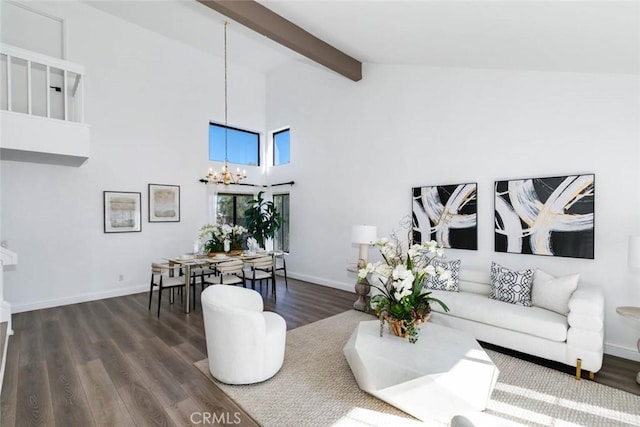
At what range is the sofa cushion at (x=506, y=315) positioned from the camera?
304cm

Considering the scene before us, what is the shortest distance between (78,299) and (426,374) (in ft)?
19.3

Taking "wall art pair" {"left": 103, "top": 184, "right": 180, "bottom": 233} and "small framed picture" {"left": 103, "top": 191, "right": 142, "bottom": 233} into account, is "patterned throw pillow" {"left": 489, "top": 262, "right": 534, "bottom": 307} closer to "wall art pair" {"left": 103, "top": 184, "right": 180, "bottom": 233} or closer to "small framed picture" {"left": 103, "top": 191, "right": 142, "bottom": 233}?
"wall art pair" {"left": 103, "top": 184, "right": 180, "bottom": 233}

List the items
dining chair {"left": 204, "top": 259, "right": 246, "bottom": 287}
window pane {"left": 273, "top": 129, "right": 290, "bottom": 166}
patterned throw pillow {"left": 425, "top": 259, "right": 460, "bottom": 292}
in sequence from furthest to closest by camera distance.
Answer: window pane {"left": 273, "top": 129, "right": 290, "bottom": 166}, dining chair {"left": 204, "top": 259, "right": 246, "bottom": 287}, patterned throw pillow {"left": 425, "top": 259, "right": 460, "bottom": 292}

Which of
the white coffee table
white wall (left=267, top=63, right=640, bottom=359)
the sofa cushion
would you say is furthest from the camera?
white wall (left=267, top=63, right=640, bottom=359)

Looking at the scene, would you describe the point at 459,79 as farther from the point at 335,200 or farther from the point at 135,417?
the point at 135,417

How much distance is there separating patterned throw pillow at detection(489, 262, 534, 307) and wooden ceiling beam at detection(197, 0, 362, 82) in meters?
4.13

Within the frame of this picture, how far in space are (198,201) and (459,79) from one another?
5638 mm

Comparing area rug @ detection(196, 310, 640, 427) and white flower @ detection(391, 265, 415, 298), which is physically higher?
white flower @ detection(391, 265, 415, 298)

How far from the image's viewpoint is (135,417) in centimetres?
232

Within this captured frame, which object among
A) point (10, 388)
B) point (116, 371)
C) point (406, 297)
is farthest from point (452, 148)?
point (10, 388)

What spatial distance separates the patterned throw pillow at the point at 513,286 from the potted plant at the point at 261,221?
4728 millimetres

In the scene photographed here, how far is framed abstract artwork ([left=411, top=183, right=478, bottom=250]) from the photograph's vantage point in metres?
4.48

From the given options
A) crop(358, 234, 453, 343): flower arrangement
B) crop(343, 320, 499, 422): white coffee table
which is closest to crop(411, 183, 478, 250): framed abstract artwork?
crop(358, 234, 453, 343): flower arrangement

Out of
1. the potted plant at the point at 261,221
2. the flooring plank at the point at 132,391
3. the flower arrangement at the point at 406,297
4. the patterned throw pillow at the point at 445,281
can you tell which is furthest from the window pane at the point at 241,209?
the flower arrangement at the point at 406,297
